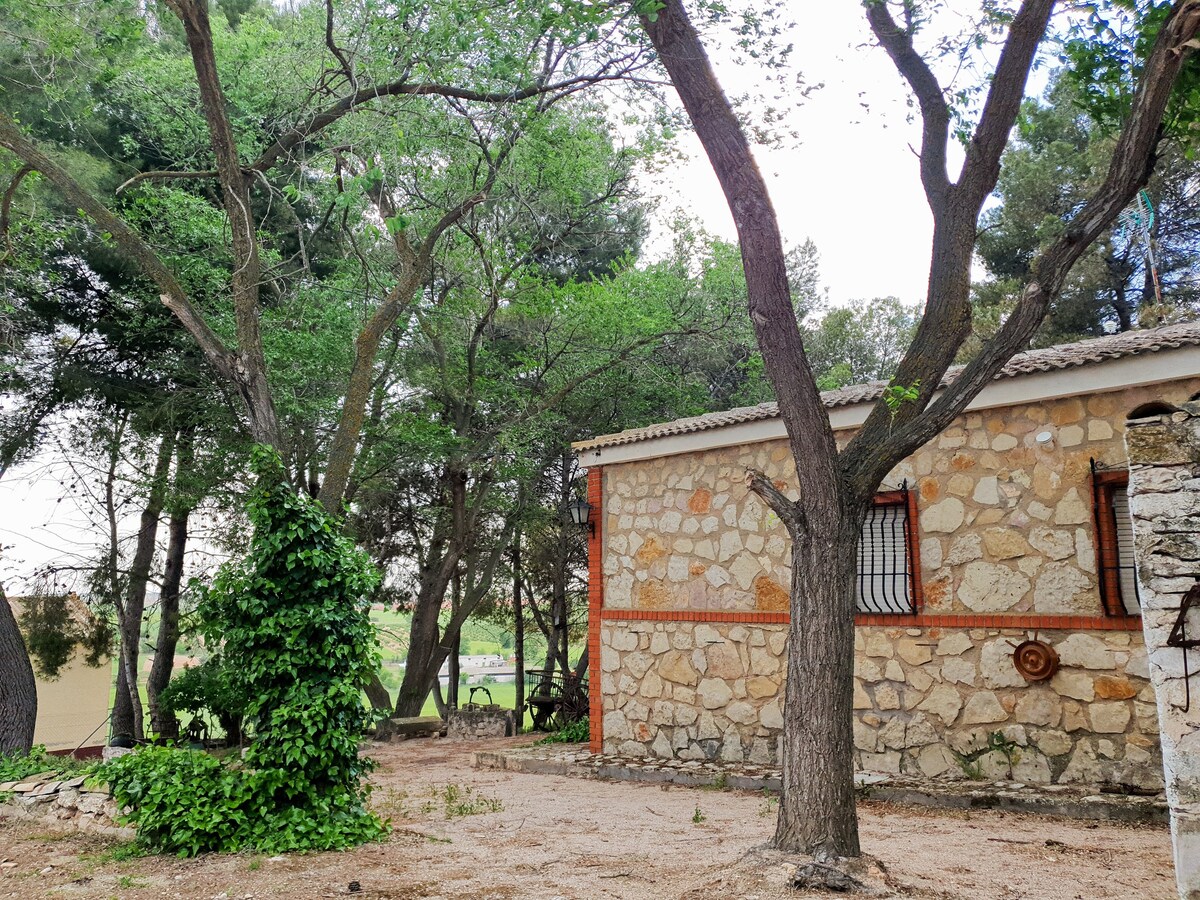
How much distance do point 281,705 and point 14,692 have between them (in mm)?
5886

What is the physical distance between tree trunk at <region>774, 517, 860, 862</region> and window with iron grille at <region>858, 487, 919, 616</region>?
3.20 meters

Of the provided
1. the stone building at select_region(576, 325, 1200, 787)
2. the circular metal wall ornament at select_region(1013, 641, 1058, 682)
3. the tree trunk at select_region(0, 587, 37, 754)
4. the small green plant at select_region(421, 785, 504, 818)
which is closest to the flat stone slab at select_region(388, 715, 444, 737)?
the tree trunk at select_region(0, 587, 37, 754)

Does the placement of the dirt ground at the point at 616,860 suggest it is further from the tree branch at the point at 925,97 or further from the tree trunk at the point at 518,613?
the tree trunk at the point at 518,613

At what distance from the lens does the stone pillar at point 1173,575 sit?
4.10 m

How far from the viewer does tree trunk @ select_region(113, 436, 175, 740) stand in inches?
541

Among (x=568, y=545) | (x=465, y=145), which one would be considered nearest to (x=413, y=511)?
(x=568, y=545)

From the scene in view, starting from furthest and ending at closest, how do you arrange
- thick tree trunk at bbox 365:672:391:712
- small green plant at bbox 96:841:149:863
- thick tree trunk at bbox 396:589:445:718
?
thick tree trunk at bbox 365:672:391:712 → thick tree trunk at bbox 396:589:445:718 → small green plant at bbox 96:841:149:863

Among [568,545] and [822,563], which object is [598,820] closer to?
[822,563]

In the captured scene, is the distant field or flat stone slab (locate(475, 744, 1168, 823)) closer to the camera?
flat stone slab (locate(475, 744, 1168, 823))

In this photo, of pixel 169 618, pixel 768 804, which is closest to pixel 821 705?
pixel 768 804

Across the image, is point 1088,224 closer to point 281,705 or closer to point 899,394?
point 899,394

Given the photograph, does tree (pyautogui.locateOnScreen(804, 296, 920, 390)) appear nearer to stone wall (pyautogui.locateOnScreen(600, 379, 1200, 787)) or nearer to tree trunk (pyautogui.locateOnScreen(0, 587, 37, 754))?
stone wall (pyautogui.locateOnScreen(600, 379, 1200, 787))

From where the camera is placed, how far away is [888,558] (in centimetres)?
841

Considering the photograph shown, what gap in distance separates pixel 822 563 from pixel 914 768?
12.3ft
